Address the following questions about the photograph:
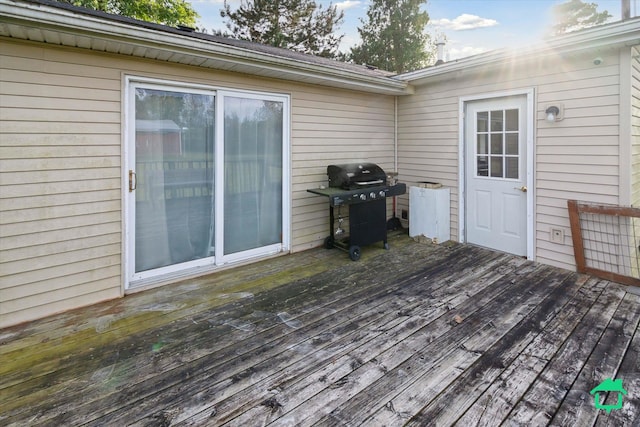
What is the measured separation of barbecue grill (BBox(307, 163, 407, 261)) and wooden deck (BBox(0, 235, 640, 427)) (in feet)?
2.97

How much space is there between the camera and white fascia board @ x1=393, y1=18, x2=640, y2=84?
10.1 feet

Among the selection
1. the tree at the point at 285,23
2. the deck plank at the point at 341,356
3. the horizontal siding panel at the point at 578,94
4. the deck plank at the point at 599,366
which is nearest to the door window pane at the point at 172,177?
the deck plank at the point at 341,356

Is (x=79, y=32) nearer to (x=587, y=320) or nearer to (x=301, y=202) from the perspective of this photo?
(x=301, y=202)

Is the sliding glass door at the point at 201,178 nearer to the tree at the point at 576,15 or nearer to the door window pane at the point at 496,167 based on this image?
the door window pane at the point at 496,167

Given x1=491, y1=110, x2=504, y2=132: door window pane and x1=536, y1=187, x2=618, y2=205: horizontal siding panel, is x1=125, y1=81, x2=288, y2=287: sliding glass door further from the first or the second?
x1=536, y1=187, x2=618, y2=205: horizontal siding panel

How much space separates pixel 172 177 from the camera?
351cm

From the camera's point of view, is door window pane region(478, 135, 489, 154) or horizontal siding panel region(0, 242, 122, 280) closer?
horizontal siding panel region(0, 242, 122, 280)

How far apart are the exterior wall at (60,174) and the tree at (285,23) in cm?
1056

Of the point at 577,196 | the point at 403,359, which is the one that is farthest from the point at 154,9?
the point at 403,359

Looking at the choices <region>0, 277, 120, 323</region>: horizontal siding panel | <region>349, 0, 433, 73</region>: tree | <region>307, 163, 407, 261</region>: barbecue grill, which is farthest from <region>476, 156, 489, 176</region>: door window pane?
<region>349, 0, 433, 73</region>: tree

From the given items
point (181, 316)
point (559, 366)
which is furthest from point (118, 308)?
point (559, 366)

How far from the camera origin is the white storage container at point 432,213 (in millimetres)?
4888

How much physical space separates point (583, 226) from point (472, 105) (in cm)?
201

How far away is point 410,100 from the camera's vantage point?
5.44m
